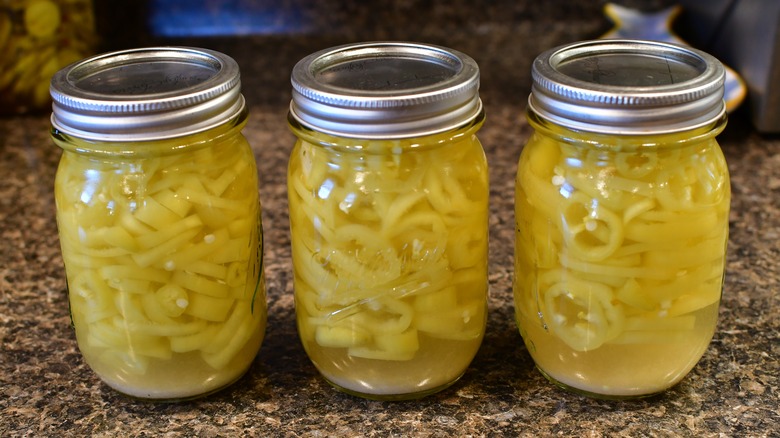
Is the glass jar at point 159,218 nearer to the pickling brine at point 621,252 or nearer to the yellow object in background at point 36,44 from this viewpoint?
the pickling brine at point 621,252

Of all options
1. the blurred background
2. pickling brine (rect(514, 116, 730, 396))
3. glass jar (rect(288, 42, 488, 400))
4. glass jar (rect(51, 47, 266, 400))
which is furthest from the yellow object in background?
pickling brine (rect(514, 116, 730, 396))

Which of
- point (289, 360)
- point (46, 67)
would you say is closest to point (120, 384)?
point (289, 360)

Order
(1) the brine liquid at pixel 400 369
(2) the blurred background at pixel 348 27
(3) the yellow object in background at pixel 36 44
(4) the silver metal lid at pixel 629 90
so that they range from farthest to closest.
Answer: (2) the blurred background at pixel 348 27 < (3) the yellow object in background at pixel 36 44 < (1) the brine liquid at pixel 400 369 < (4) the silver metal lid at pixel 629 90

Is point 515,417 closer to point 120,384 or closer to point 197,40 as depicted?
point 120,384

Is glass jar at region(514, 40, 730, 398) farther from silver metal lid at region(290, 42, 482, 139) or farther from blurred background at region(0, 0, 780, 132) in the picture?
blurred background at region(0, 0, 780, 132)

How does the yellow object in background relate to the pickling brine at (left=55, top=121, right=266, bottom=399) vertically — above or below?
below

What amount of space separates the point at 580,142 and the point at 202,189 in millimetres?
309

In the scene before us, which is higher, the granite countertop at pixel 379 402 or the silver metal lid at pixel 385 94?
the silver metal lid at pixel 385 94

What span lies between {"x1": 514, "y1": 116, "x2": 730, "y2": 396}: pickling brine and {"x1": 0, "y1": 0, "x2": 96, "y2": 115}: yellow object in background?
0.93 meters

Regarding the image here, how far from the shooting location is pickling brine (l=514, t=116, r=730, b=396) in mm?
731

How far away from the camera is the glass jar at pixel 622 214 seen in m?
0.72

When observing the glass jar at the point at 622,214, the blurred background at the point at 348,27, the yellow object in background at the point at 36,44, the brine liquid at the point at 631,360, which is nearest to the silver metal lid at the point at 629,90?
the glass jar at the point at 622,214

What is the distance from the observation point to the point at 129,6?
161cm

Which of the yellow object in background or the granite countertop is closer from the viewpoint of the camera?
the granite countertop
